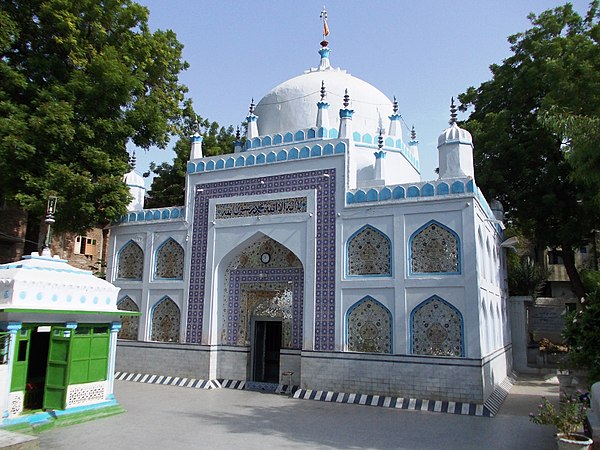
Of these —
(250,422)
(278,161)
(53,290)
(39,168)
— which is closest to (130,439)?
(250,422)

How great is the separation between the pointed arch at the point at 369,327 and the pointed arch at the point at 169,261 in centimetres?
463

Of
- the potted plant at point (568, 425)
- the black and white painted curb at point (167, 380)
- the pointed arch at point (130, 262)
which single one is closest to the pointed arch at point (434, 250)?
the potted plant at point (568, 425)

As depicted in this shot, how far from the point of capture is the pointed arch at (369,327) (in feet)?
32.4

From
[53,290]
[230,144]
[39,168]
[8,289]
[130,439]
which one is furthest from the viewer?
[230,144]

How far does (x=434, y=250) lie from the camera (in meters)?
9.76

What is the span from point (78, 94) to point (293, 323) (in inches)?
Result: 314

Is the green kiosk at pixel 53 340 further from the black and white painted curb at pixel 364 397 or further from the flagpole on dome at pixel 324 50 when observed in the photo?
the flagpole on dome at pixel 324 50

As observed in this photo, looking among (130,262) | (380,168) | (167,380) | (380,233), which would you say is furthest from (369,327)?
(130,262)

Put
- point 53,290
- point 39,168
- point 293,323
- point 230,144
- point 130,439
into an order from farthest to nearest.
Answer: point 230,144
point 39,168
point 293,323
point 53,290
point 130,439

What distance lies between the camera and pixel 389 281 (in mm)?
9961

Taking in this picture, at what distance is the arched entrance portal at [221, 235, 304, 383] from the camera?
37.5ft

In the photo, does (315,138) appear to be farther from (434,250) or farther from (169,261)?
(169,261)

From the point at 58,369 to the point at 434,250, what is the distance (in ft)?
22.5

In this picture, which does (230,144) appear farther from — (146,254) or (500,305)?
(500,305)
